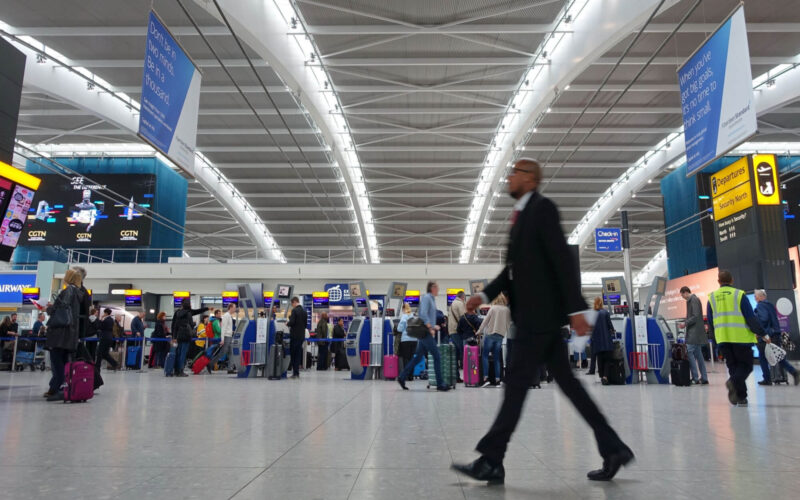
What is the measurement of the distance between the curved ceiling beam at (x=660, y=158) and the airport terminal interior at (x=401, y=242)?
0.13 metres

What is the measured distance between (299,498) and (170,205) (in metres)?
26.8

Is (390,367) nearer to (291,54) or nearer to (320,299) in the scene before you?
(291,54)

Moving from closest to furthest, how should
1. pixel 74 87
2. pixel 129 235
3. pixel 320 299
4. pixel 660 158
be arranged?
pixel 74 87, pixel 129 235, pixel 660 158, pixel 320 299

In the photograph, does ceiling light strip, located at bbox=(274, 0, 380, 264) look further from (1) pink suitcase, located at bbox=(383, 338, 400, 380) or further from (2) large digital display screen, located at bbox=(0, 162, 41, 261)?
(1) pink suitcase, located at bbox=(383, 338, 400, 380)

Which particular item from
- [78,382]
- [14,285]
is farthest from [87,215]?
[78,382]

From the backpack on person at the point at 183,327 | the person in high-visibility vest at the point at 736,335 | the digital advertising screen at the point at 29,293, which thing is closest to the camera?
the person in high-visibility vest at the point at 736,335

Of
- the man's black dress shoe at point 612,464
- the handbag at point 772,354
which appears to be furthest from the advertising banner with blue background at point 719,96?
the man's black dress shoe at point 612,464

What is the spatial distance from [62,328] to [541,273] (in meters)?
5.96

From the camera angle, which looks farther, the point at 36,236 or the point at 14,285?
the point at 14,285

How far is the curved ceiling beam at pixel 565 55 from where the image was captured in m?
12.8

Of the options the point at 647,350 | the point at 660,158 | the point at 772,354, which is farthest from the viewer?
the point at 660,158

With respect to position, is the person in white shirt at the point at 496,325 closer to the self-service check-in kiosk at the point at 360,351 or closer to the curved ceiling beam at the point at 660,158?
the self-service check-in kiosk at the point at 360,351

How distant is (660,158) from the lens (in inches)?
961

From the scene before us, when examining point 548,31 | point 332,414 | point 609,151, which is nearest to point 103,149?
point 548,31
